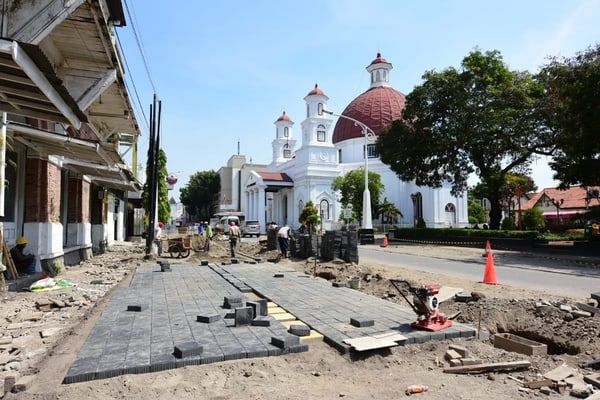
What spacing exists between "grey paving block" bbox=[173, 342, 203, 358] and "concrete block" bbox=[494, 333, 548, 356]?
12.3 feet

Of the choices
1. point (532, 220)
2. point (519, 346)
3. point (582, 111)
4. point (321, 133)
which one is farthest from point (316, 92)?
point (519, 346)

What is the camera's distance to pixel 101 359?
475 centimetres

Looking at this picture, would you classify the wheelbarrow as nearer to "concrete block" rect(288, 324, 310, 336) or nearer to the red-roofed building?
"concrete block" rect(288, 324, 310, 336)

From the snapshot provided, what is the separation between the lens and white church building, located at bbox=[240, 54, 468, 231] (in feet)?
178

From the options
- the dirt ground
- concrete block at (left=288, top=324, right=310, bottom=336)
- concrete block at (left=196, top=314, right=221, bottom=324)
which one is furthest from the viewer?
concrete block at (left=196, top=314, right=221, bottom=324)

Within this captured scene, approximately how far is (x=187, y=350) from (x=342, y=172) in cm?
5310

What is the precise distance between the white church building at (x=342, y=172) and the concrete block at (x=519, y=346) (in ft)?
142

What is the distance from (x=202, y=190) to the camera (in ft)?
312

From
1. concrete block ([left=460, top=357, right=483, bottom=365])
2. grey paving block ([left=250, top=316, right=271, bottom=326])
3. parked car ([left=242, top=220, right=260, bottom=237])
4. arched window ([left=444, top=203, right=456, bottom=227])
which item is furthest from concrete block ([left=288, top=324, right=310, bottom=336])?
arched window ([left=444, top=203, right=456, bottom=227])

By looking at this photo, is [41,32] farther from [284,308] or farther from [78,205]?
[78,205]

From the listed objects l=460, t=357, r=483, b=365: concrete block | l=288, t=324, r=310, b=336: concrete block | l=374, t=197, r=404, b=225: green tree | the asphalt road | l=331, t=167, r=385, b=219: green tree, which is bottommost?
the asphalt road

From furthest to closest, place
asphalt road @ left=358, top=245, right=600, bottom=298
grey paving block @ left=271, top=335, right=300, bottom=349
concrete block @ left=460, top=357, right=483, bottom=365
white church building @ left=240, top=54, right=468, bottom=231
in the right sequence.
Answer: white church building @ left=240, top=54, right=468, bottom=231, asphalt road @ left=358, top=245, right=600, bottom=298, grey paving block @ left=271, top=335, right=300, bottom=349, concrete block @ left=460, top=357, right=483, bottom=365

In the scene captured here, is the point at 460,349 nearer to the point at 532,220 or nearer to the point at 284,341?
the point at 284,341

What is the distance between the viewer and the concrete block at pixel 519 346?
524cm
